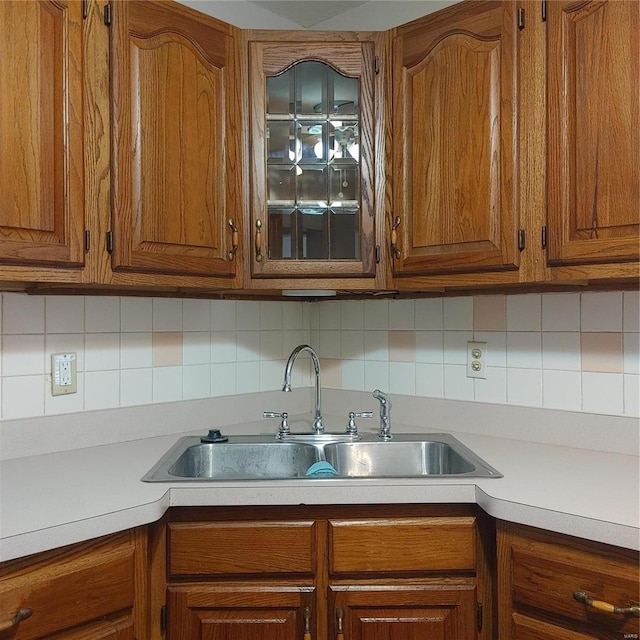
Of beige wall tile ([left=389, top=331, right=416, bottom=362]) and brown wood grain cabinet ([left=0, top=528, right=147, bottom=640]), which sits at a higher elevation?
beige wall tile ([left=389, top=331, right=416, bottom=362])

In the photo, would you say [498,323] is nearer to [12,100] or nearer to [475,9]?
[475,9]

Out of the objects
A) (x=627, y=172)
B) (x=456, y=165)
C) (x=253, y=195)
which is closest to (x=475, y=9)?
(x=456, y=165)

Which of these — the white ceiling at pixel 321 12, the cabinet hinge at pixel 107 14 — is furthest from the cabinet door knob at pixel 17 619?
the white ceiling at pixel 321 12

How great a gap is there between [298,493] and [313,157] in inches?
37.5

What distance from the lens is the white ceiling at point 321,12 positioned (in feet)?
6.99

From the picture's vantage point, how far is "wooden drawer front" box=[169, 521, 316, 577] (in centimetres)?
136

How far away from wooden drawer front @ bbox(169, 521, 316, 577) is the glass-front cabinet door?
0.71m

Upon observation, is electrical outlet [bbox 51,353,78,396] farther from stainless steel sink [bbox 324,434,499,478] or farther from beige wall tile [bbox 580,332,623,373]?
beige wall tile [bbox 580,332,623,373]

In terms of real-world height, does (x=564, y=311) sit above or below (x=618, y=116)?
below

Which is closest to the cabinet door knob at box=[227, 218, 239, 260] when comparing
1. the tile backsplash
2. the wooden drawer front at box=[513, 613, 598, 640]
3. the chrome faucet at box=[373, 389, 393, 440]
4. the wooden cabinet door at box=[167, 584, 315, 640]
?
the tile backsplash

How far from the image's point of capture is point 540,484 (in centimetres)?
136

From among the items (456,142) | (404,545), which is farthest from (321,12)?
(404,545)

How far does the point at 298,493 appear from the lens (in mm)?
1355

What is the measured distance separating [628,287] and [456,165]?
55cm
